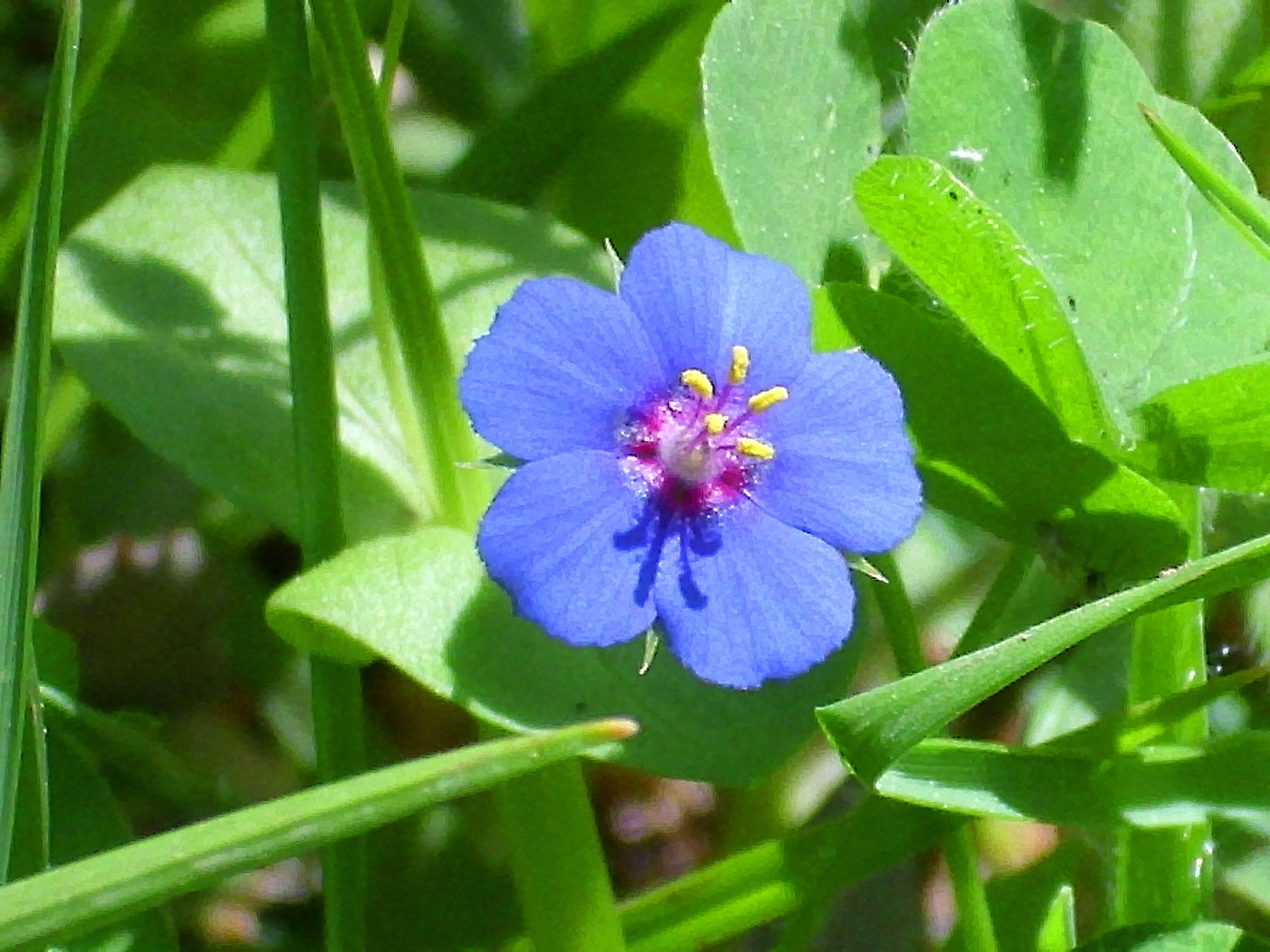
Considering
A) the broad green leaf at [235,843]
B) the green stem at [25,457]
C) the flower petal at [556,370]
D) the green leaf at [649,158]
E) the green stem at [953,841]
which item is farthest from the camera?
the green leaf at [649,158]

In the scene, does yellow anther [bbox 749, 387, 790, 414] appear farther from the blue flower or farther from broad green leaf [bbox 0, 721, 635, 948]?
broad green leaf [bbox 0, 721, 635, 948]

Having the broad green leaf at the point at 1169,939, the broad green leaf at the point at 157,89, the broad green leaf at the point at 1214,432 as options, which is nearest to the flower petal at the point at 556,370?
the broad green leaf at the point at 1214,432

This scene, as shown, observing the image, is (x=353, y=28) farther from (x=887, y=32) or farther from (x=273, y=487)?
(x=887, y=32)

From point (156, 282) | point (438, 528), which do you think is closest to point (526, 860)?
point (438, 528)

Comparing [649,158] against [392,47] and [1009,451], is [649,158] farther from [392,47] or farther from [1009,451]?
[1009,451]

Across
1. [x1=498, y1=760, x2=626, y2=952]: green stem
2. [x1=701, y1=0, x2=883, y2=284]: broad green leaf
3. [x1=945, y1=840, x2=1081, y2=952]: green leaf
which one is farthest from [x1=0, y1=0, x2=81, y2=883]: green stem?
[x1=945, y1=840, x2=1081, y2=952]: green leaf

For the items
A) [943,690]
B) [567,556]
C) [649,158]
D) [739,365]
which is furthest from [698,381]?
[649,158]

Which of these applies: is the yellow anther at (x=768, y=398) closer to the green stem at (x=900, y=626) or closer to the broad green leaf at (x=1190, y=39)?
the green stem at (x=900, y=626)
